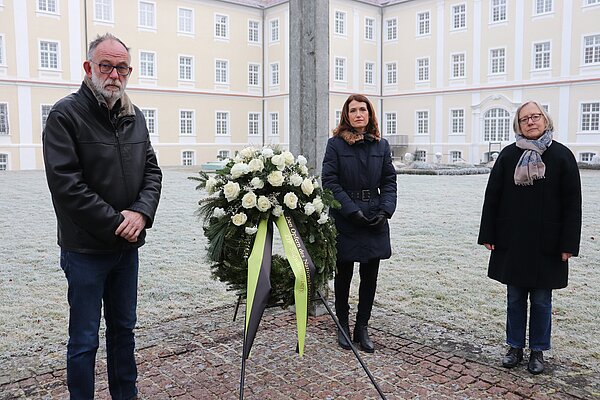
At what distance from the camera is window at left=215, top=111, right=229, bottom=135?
3969 centimetres

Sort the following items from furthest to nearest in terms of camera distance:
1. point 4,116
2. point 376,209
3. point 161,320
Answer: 1. point 4,116
2. point 161,320
3. point 376,209

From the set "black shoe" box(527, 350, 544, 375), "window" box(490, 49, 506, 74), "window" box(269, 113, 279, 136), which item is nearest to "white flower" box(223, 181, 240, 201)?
"black shoe" box(527, 350, 544, 375)

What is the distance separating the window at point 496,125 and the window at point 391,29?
30.7 feet

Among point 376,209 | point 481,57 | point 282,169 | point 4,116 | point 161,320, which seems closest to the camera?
point 282,169

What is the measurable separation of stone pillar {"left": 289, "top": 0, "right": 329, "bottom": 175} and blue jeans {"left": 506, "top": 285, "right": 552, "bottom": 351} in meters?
2.01

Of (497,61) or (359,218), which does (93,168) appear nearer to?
(359,218)

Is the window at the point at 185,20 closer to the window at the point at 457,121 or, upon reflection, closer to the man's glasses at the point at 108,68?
the window at the point at 457,121

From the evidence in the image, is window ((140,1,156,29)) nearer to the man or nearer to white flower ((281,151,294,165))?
white flower ((281,151,294,165))

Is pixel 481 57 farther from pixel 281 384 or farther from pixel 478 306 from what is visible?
pixel 281 384

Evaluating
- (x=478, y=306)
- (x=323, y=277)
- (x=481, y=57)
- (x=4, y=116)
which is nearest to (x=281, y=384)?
(x=323, y=277)

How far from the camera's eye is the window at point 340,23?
40.5 meters

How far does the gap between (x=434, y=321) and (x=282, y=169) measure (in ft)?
7.87

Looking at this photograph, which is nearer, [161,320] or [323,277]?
[323,277]

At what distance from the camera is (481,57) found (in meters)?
37.4
